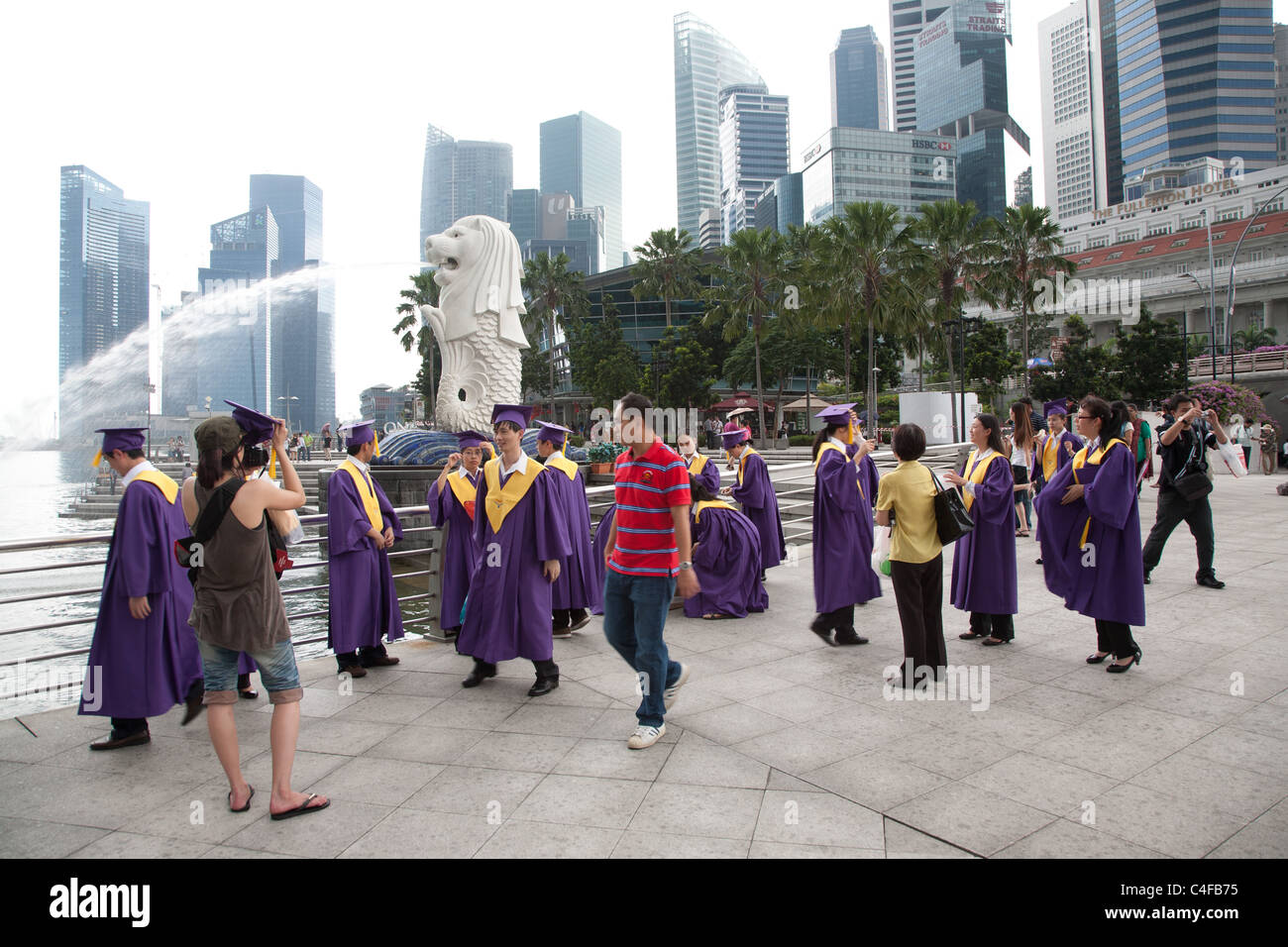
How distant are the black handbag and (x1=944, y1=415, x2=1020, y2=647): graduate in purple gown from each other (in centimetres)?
92

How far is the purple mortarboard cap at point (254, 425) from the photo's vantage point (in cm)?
366

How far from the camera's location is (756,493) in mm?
7812

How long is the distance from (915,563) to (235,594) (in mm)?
3818

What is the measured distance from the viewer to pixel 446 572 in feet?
19.4

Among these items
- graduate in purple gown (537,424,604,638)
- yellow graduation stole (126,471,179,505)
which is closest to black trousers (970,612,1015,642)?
graduate in purple gown (537,424,604,638)

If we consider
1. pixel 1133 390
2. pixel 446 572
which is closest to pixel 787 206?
pixel 1133 390

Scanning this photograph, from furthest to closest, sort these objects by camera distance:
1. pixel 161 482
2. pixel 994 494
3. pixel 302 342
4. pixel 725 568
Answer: pixel 302 342 < pixel 725 568 < pixel 994 494 < pixel 161 482

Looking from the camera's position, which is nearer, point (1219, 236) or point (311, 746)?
point (311, 746)

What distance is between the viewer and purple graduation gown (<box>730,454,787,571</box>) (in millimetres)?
7781

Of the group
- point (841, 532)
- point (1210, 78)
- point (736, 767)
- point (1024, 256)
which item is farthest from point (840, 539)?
point (1210, 78)

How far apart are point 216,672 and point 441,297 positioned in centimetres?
1873

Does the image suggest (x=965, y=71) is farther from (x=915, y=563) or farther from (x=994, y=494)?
(x=915, y=563)

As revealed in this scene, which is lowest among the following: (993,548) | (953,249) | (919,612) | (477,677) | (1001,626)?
(477,677)
